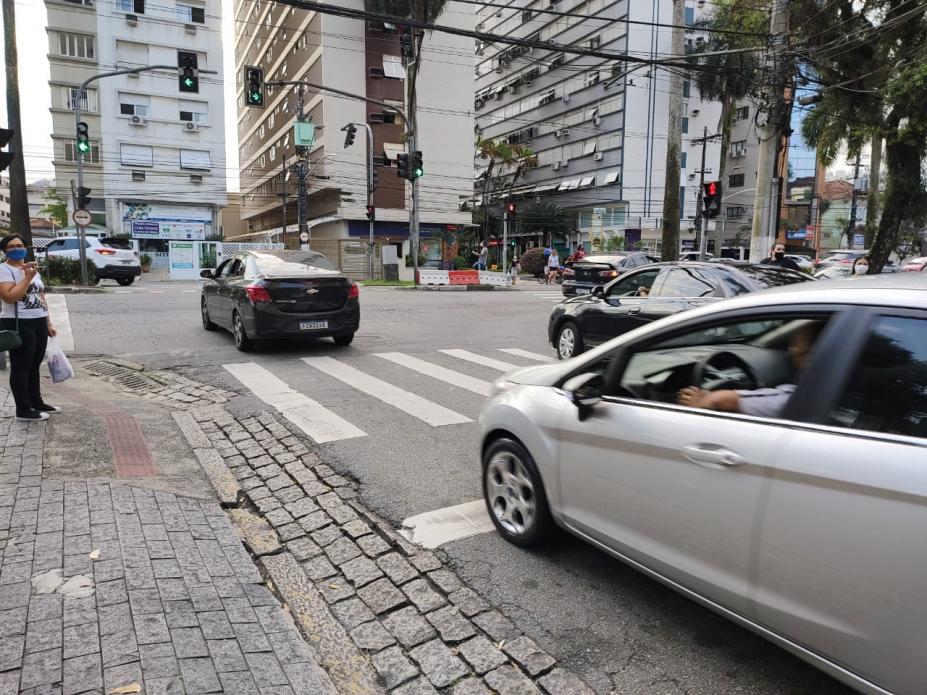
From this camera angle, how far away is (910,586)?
2.00 m

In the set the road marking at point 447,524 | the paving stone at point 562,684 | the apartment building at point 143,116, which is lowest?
the paving stone at point 562,684

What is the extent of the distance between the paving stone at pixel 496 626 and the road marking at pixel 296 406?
120 inches

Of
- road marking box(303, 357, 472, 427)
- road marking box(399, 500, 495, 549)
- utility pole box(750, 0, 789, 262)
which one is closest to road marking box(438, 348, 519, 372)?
road marking box(303, 357, 472, 427)

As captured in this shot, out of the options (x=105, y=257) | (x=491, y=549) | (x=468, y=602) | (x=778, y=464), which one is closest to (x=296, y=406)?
(x=491, y=549)

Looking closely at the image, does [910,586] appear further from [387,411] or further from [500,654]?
[387,411]

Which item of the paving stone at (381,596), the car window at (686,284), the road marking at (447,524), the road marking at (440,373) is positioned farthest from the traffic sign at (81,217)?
the paving stone at (381,596)

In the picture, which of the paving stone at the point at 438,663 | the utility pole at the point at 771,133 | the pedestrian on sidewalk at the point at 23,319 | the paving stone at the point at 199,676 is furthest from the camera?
the utility pole at the point at 771,133

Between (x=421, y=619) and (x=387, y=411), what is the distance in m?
3.80

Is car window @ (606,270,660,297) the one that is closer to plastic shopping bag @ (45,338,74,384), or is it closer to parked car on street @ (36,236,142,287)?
plastic shopping bag @ (45,338,74,384)

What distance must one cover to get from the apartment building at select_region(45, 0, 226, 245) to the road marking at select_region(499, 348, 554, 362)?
43.2 meters

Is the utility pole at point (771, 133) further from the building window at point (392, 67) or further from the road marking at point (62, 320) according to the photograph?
the building window at point (392, 67)

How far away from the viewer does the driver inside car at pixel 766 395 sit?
8.44 ft

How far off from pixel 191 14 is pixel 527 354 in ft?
160

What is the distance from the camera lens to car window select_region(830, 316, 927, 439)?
86.8 inches
